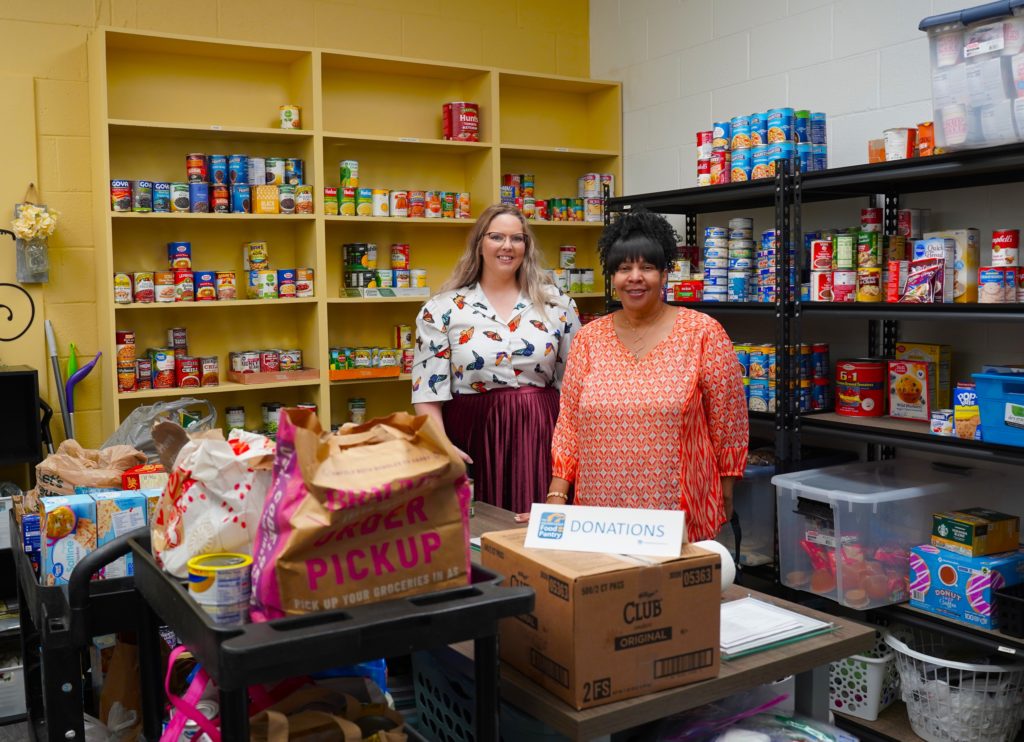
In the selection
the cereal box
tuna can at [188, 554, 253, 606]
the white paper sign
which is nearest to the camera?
tuna can at [188, 554, 253, 606]

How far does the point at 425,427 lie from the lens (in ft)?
4.02

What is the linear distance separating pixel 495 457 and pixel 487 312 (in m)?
0.47

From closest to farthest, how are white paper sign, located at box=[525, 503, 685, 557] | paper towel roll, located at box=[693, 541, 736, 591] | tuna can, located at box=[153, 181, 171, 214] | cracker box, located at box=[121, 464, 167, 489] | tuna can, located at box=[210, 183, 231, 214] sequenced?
white paper sign, located at box=[525, 503, 685, 557] → paper towel roll, located at box=[693, 541, 736, 591] → cracker box, located at box=[121, 464, 167, 489] → tuna can, located at box=[153, 181, 171, 214] → tuna can, located at box=[210, 183, 231, 214]

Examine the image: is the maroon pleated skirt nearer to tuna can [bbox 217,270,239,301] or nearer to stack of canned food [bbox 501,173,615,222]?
tuna can [bbox 217,270,239,301]

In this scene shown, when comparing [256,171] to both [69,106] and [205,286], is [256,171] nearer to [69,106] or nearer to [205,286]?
[205,286]

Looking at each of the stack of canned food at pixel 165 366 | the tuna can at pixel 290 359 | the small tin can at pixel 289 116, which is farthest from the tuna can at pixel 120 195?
the tuna can at pixel 290 359

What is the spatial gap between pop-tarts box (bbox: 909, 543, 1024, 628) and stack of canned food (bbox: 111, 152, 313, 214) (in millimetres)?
2630

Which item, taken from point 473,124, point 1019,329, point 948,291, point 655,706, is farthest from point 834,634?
point 473,124

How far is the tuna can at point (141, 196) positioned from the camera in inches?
144

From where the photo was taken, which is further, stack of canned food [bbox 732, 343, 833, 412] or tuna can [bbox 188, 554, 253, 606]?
stack of canned food [bbox 732, 343, 833, 412]

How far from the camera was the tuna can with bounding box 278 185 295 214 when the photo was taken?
390 centimetres

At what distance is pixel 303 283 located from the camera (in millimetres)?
3973

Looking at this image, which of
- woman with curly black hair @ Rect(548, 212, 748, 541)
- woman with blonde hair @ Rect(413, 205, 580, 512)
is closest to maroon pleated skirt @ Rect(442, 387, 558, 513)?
woman with blonde hair @ Rect(413, 205, 580, 512)

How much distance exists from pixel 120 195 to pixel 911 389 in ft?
9.43
